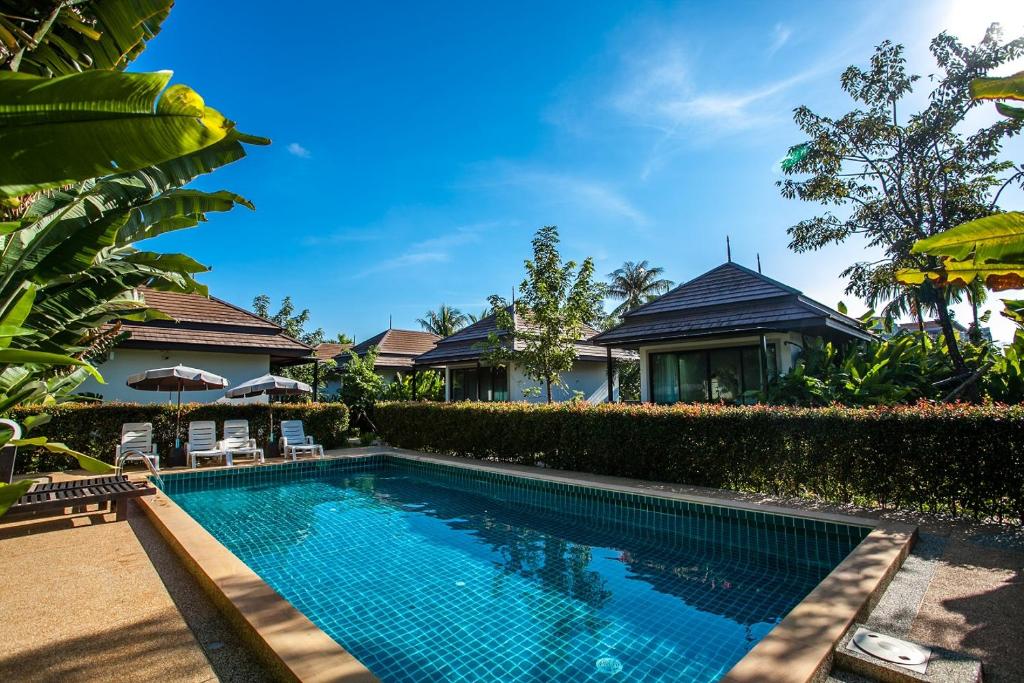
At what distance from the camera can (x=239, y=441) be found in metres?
14.0

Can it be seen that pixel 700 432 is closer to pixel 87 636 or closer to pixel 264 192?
pixel 87 636

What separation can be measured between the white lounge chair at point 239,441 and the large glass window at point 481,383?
10.6 m

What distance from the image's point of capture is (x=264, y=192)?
17938 mm

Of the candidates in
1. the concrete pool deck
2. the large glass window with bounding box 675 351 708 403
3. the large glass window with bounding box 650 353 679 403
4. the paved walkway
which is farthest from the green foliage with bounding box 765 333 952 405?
the paved walkway

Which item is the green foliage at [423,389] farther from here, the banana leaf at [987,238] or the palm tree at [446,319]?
the palm tree at [446,319]

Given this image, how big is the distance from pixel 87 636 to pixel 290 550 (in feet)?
11.1

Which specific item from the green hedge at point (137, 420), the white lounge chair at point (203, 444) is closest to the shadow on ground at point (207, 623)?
the white lounge chair at point (203, 444)

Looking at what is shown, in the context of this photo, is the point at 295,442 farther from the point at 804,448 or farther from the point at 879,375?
the point at 879,375

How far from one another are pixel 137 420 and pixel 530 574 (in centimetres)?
1265

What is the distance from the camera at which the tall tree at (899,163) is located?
12.8 meters

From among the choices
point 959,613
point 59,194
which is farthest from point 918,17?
point 59,194

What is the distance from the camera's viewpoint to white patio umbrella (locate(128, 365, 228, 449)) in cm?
1271

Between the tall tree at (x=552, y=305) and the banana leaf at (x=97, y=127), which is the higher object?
the tall tree at (x=552, y=305)

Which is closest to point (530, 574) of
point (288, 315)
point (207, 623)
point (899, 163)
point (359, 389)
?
point (207, 623)
